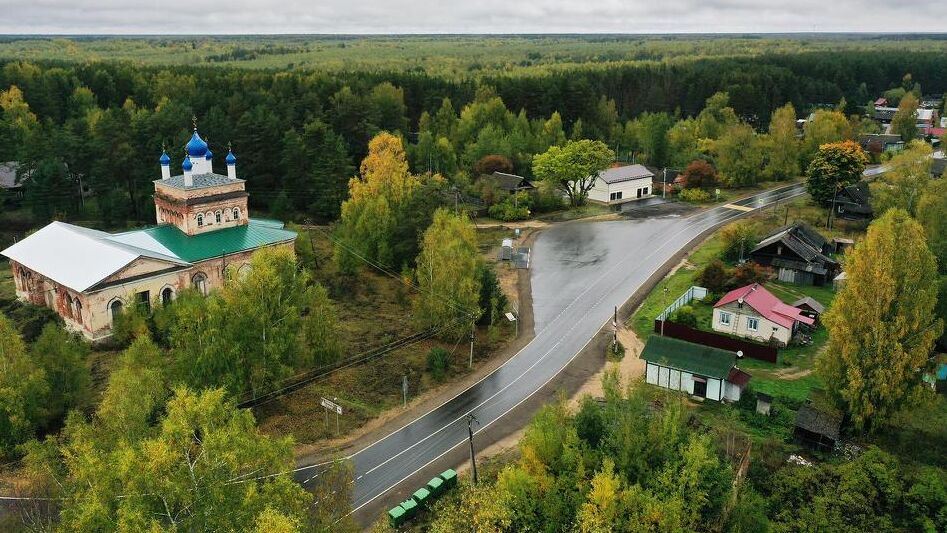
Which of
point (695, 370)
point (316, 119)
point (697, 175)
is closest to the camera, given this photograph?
point (695, 370)

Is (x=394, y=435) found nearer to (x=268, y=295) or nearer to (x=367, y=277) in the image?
(x=268, y=295)

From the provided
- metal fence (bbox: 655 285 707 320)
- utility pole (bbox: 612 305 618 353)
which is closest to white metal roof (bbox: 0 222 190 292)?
utility pole (bbox: 612 305 618 353)

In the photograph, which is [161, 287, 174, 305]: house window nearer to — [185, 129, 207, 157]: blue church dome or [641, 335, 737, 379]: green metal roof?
[185, 129, 207, 157]: blue church dome

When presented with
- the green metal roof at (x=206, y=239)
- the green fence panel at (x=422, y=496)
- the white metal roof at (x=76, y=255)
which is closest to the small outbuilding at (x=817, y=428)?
the green fence panel at (x=422, y=496)

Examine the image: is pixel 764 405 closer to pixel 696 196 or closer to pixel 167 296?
pixel 167 296

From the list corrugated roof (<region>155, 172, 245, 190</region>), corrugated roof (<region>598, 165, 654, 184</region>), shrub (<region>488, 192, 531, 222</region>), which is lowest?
shrub (<region>488, 192, 531, 222</region>)

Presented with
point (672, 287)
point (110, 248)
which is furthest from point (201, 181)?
point (672, 287)
